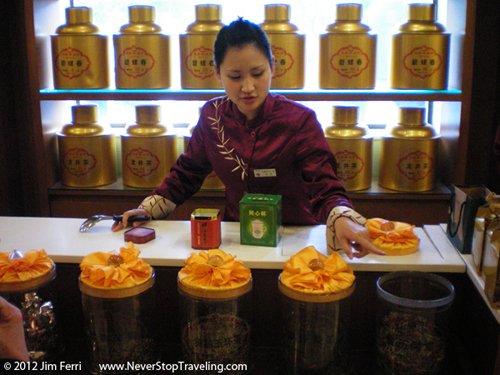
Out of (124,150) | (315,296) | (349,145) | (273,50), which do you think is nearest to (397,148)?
(349,145)

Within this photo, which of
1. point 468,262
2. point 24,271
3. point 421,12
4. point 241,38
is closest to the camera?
point 24,271

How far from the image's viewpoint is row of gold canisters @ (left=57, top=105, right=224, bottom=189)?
2490 mm

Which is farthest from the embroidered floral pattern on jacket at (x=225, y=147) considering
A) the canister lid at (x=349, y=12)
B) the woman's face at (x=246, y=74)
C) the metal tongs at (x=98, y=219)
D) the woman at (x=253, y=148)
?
the canister lid at (x=349, y=12)

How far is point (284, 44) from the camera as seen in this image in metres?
2.31

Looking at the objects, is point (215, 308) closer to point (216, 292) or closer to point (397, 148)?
point (216, 292)

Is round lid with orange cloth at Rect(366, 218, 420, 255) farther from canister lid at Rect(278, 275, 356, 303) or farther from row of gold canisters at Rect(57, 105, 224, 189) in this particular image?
A: row of gold canisters at Rect(57, 105, 224, 189)

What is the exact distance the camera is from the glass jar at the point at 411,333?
41.6 inches

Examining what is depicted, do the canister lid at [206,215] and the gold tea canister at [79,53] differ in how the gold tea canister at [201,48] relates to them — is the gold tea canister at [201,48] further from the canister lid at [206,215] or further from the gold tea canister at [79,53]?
the canister lid at [206,215]

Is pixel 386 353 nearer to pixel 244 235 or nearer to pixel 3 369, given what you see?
pixel 244 235

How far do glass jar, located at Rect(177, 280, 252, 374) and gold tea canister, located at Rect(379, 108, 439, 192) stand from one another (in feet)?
4.83

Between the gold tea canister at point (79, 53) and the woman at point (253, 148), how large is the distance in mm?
863

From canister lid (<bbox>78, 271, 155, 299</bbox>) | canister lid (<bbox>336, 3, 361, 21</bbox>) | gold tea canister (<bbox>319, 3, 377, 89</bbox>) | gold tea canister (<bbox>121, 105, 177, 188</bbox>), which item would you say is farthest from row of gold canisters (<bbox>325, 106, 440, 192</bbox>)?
canister lid (<bbox>78, 271, 155, 299</bbox>)

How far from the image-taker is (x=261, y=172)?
1.71 meters

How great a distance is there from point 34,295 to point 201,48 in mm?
1448
